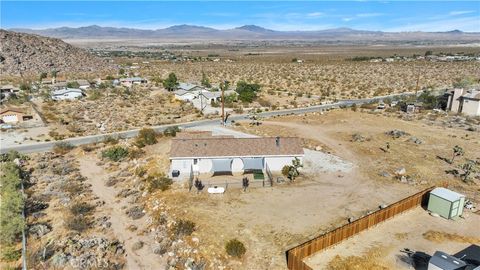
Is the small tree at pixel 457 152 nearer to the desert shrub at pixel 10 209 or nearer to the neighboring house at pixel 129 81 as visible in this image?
the desert shrub at pixel 10 209

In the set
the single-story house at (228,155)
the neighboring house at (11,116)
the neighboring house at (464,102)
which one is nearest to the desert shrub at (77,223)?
the single-story house at (228,155)

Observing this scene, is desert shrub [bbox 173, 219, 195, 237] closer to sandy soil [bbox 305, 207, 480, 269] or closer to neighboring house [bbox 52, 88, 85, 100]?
sandy soil [bbox 305, 207, 480, 269]

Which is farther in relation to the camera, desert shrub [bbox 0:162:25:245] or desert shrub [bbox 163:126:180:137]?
desert shrub [bbox 163:126:180:137]

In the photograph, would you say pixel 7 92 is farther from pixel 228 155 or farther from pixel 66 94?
pixel 228 155

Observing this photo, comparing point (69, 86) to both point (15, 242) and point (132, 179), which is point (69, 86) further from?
point (15, 242)

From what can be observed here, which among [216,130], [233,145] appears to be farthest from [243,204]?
[216,130]

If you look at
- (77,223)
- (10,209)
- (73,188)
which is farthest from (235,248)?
(73,188)

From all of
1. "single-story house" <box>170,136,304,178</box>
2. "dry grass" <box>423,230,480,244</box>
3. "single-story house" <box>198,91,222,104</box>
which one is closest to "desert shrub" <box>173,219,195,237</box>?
"single-story house" <box>170,136,304,178</box>
